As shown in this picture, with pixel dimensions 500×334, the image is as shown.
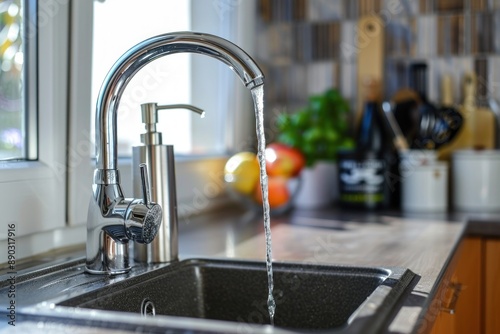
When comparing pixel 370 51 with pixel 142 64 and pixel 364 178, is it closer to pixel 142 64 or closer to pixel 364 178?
pixel 364 178

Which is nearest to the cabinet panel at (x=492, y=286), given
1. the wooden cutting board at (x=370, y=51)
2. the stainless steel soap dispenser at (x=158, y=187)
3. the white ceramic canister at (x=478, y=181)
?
the white ceramic canister at (x=478, y=181)

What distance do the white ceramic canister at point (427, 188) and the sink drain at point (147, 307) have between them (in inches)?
38.8

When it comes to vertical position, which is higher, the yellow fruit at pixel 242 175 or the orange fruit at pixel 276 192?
the yellow fruit at pixel 242 175

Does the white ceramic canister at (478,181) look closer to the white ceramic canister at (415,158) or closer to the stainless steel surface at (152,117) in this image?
the white ceramic canister at (415,158)

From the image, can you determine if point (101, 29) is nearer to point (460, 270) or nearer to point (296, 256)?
point (296, 256)

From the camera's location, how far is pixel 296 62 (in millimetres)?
2064

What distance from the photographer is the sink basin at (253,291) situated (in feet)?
2.96

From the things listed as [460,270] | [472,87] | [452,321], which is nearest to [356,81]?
[472,87]

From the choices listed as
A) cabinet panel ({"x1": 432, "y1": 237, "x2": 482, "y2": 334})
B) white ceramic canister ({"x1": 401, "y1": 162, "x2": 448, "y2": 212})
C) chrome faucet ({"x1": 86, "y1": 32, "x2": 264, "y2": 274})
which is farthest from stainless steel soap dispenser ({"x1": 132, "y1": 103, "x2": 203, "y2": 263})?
white ceramic canister ({"x1": 401, "y1": 162, "x2": 448, "y2": 212})

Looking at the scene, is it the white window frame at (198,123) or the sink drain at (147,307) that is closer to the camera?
the sink drain at (147,307)

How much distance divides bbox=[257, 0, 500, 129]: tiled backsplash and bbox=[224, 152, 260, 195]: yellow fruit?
448 millimetres

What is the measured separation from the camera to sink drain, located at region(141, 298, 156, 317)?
0.91 metres

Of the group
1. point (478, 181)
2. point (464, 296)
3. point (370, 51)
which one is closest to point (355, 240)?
point (464, 296)
